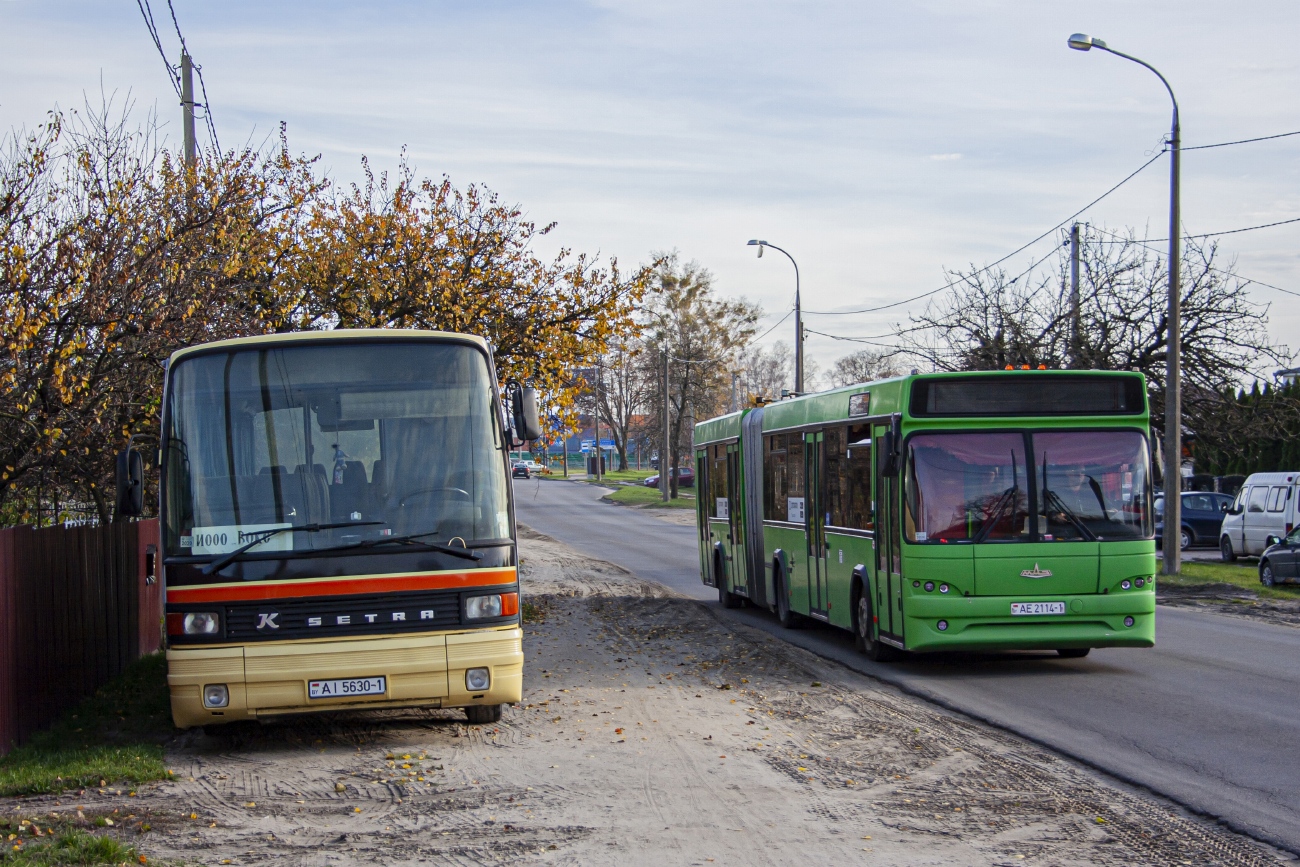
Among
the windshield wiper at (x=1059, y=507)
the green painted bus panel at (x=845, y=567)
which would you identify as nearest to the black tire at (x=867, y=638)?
the green painted bus panel at (x=845, y=567)

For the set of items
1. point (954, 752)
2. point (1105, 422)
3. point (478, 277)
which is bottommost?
point (954, 752)

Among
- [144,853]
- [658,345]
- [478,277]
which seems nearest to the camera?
[144,853]

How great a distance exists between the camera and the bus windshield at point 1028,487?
39.8 feet

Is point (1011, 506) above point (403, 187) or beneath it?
beneath

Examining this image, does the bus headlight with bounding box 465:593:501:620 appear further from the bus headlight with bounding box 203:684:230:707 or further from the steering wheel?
the bus headlight with bounding box 203:684:230:707

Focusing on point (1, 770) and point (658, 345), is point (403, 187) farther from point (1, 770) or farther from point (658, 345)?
point (658, 345)

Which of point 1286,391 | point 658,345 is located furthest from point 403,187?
point 658,345

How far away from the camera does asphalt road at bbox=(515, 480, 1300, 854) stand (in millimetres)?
7699

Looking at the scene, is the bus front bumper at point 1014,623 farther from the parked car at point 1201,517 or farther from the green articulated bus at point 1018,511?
the parked car at point 1201,517

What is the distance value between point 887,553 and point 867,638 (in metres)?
1.26

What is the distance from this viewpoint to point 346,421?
9.17 meters

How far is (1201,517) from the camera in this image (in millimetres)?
34562

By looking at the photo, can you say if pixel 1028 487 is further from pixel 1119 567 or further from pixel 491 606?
pixel 491 606

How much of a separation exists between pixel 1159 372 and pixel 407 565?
92.5ft
